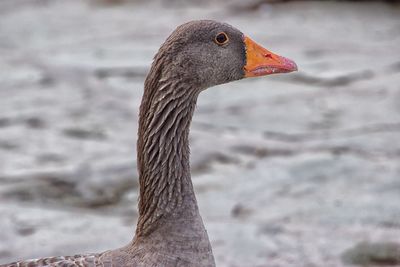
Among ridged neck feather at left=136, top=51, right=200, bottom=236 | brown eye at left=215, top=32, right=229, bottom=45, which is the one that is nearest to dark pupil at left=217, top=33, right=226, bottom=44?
brown eye at left=215, top=32, right=229, bottom=45

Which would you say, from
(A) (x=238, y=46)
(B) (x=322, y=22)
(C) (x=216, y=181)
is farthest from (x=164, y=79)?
(B) (x=322, y=22)

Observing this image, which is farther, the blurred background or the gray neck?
the blurred background

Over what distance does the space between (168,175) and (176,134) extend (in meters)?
0.22

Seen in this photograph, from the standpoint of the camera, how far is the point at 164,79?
16.1 feet

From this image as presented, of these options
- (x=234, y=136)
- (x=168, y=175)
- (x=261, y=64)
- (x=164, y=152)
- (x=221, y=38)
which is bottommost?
(x=168, y=175)

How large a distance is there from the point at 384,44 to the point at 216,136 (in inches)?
128

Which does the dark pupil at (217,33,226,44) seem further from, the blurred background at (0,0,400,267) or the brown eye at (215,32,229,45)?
the blurred background at (0,0,400,267)

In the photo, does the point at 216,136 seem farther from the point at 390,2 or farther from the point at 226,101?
the point at 390,2

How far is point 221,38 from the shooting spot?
5.06 meters

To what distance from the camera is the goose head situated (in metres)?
4.91

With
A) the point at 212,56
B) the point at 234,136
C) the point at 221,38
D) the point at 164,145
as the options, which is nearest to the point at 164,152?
the point at 164,145

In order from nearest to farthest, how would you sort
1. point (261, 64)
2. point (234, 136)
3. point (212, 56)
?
point (212, 56) < point (261, 64) < point (234, 136)

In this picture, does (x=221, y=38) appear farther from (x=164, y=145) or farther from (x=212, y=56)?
(x=164, y=145)

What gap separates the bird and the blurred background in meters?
1.82
